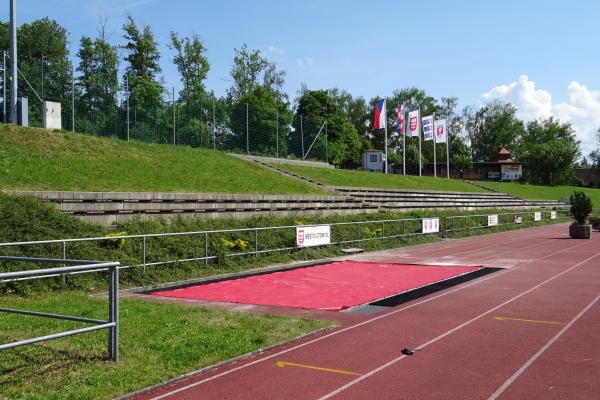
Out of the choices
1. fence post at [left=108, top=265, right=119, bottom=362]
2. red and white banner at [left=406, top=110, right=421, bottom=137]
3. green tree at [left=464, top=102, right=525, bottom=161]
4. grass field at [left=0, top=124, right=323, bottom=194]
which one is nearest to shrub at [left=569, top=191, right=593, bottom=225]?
grass field at [left=0, top=124, right=323, bottom=194]

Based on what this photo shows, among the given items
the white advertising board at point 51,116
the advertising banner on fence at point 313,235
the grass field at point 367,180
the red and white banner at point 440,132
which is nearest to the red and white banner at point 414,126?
the grass field at point 367,180

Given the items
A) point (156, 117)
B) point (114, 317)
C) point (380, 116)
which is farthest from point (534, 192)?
point (114, 317)

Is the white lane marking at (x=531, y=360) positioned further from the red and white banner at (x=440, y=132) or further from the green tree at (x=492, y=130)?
the green tree at (x=492, y=130)

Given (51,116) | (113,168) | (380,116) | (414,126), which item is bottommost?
(113,168)

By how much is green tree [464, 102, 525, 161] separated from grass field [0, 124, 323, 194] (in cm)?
9441

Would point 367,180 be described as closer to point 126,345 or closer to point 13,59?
point 13,59

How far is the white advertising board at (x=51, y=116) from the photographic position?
26828mm

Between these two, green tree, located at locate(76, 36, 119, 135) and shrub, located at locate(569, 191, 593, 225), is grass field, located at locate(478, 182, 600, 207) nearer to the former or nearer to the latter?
shrub, located at locate(569, 191, 593, 225)

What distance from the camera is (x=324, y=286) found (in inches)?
567

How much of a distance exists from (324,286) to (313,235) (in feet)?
22.3

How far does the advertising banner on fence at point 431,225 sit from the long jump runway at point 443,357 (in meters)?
15.5

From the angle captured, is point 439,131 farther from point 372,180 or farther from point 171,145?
point 171,145

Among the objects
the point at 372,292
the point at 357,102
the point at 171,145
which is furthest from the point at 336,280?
the point at 357,102

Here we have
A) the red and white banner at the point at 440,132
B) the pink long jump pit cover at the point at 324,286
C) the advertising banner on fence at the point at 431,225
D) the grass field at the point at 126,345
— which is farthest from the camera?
the red and white banner at the point at 440,132
